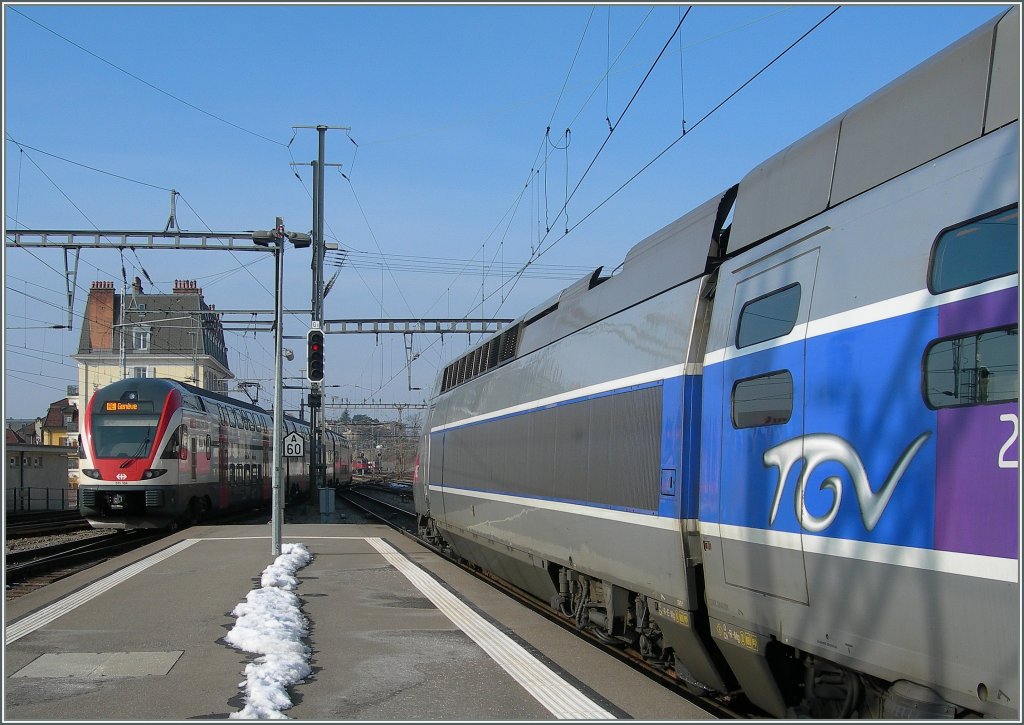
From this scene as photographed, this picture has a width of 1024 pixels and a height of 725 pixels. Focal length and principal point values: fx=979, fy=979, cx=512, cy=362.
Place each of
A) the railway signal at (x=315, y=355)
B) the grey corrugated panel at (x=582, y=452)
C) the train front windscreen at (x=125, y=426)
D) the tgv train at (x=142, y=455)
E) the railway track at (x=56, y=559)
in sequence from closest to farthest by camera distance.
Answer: the grey corrugated panel at (x=582, y=452), the railway track at (x=56, y=559), the railway signal at (x=315, y=355), the tgv train at (x=142, y=455), the train front windscreen at (x=125, y=426)

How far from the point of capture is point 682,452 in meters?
6.67

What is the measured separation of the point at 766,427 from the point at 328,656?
4654 millimetres

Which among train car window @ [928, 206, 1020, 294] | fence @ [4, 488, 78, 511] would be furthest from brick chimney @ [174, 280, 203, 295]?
train car window @ [928, 206, 1020, 294]

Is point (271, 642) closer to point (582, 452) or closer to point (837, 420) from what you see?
point (582, 452)

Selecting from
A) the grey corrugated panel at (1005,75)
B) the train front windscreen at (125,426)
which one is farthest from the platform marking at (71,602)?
the grey corrugated panel at (1005,75)

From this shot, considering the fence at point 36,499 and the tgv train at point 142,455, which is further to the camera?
the fence at point 36,499

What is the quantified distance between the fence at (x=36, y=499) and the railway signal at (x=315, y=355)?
74.0 feet

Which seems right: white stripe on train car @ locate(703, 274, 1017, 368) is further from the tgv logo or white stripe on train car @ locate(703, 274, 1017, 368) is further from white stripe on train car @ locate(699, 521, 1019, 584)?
white stripe on train car @ locate(699, 521, 1019, 584)

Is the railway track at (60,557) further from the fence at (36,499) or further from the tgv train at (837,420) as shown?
Answer: the fence at (36,499)

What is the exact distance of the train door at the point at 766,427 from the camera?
208 inches

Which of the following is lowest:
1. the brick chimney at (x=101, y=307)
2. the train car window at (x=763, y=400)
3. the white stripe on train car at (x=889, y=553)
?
the white stripe on train car at (x=889, y=553)

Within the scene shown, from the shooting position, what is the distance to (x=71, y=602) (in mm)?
11375

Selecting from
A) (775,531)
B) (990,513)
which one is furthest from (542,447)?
(990,513)

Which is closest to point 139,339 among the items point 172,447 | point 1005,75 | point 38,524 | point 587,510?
point 38,524
